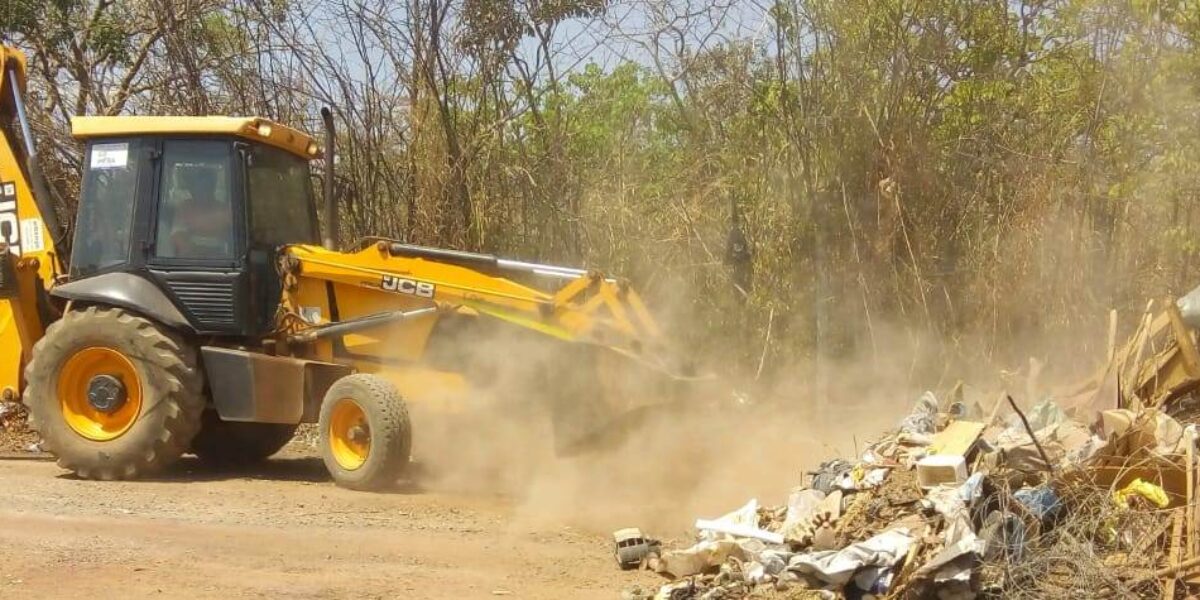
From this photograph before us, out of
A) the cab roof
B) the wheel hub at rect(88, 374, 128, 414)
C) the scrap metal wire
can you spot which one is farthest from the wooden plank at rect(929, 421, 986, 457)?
the wheel hub at rect(88, 374, 128, 414)

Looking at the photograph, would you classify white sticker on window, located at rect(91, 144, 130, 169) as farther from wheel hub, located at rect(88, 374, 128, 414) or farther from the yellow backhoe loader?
wheel hub, located at rect(88, 374, 128, 414)

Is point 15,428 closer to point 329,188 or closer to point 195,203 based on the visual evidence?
point 195,203

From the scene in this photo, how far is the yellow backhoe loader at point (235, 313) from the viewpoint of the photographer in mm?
9445

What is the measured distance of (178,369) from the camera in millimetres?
9625

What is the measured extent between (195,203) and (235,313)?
0.94 meters

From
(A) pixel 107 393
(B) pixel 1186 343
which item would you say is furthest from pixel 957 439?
(A) pixel 107 393

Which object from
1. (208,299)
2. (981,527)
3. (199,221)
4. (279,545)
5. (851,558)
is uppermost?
(199,221)

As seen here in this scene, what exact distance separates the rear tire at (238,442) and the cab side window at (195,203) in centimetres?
177

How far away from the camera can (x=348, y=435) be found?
31.0 feet

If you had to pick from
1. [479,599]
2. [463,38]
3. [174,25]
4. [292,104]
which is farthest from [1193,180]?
[174,25]

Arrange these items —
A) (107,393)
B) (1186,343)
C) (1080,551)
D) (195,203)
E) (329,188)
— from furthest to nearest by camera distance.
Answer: (329,188), (195,203), (107,393), (1186,343), (1080,551)

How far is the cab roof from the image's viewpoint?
32.2 feet

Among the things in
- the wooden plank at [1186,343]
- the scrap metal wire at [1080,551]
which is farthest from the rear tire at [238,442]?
the wooden plank at [1186,343]

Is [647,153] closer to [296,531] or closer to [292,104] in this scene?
[292,104]
